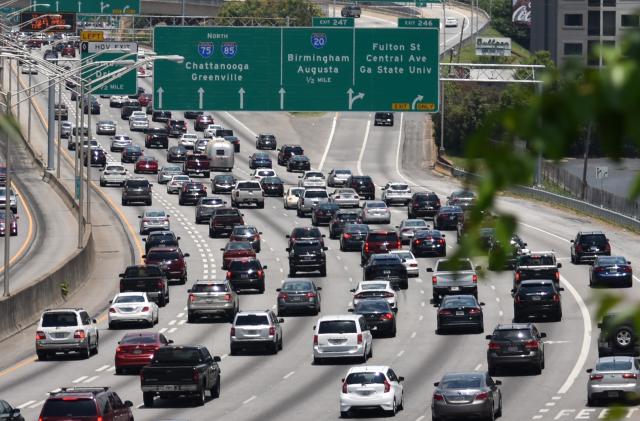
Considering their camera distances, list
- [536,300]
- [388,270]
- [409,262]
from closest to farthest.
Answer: [536,300], [388,270], [409,262]

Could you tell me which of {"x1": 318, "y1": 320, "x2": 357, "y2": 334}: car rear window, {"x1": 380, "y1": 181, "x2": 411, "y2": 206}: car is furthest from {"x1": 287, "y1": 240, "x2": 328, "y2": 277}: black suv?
{"x1": 380, "y1": 181, "x2": 411, "y2": 206}: car

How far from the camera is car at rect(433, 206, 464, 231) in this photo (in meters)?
81.6

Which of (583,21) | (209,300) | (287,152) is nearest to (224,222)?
(209,300)

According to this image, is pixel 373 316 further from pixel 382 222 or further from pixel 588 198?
pixel 588 198

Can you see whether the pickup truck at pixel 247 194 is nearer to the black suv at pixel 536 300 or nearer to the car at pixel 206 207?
the car at pixel 206 207

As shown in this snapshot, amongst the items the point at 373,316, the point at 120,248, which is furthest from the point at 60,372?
the point at 120,248

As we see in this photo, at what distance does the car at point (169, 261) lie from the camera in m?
65.8

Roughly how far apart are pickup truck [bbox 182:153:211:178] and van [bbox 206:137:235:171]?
1.05 meters

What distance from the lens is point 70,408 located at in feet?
97.3

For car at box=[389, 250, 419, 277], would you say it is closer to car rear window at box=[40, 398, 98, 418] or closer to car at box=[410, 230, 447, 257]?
car at box=[410, 230, 447, 257]

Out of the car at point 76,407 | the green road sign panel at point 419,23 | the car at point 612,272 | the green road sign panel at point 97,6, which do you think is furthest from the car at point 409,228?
the car at point 76,407

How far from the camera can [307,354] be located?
49281 millimetres

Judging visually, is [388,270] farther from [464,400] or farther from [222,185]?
[222,185]

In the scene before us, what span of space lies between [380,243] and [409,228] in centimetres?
715
